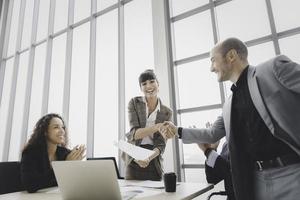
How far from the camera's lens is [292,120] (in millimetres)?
1113

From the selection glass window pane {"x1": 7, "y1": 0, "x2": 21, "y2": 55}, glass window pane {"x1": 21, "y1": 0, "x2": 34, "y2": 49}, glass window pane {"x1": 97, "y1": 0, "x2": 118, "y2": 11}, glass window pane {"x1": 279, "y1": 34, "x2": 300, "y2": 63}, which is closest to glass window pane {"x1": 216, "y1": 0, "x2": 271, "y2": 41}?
glass window pane {"x1": 279, "y1": 34, "x2": 300, "y2": 63}

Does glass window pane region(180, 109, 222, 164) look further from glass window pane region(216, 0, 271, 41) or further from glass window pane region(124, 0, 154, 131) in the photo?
glass window pane region(216, 0, 271, 41)

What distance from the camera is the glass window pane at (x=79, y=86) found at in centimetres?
439

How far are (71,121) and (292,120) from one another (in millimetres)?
4101

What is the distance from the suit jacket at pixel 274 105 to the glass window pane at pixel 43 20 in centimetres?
555

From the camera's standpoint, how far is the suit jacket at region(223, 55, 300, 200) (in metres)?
1.11

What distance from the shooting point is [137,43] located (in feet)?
13.2

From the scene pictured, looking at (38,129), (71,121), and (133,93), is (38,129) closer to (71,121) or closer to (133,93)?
(133,93)

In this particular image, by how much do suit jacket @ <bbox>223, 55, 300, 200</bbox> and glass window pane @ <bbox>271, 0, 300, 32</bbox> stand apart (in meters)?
1.88

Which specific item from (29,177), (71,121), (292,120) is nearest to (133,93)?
(71,121)

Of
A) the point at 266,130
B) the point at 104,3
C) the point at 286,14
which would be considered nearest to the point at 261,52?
the point at 286,14

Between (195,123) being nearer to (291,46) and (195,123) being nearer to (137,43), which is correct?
(291,46)

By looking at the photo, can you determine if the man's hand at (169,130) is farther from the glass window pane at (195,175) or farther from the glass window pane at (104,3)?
the glass window pane at (104,3)

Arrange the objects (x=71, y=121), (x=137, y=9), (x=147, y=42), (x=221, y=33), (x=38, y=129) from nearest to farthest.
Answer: (x=38, y=129) → (x=221, y=33) → (x=147, y=42) → (x=137, y=9) → (x=71, y=121)
